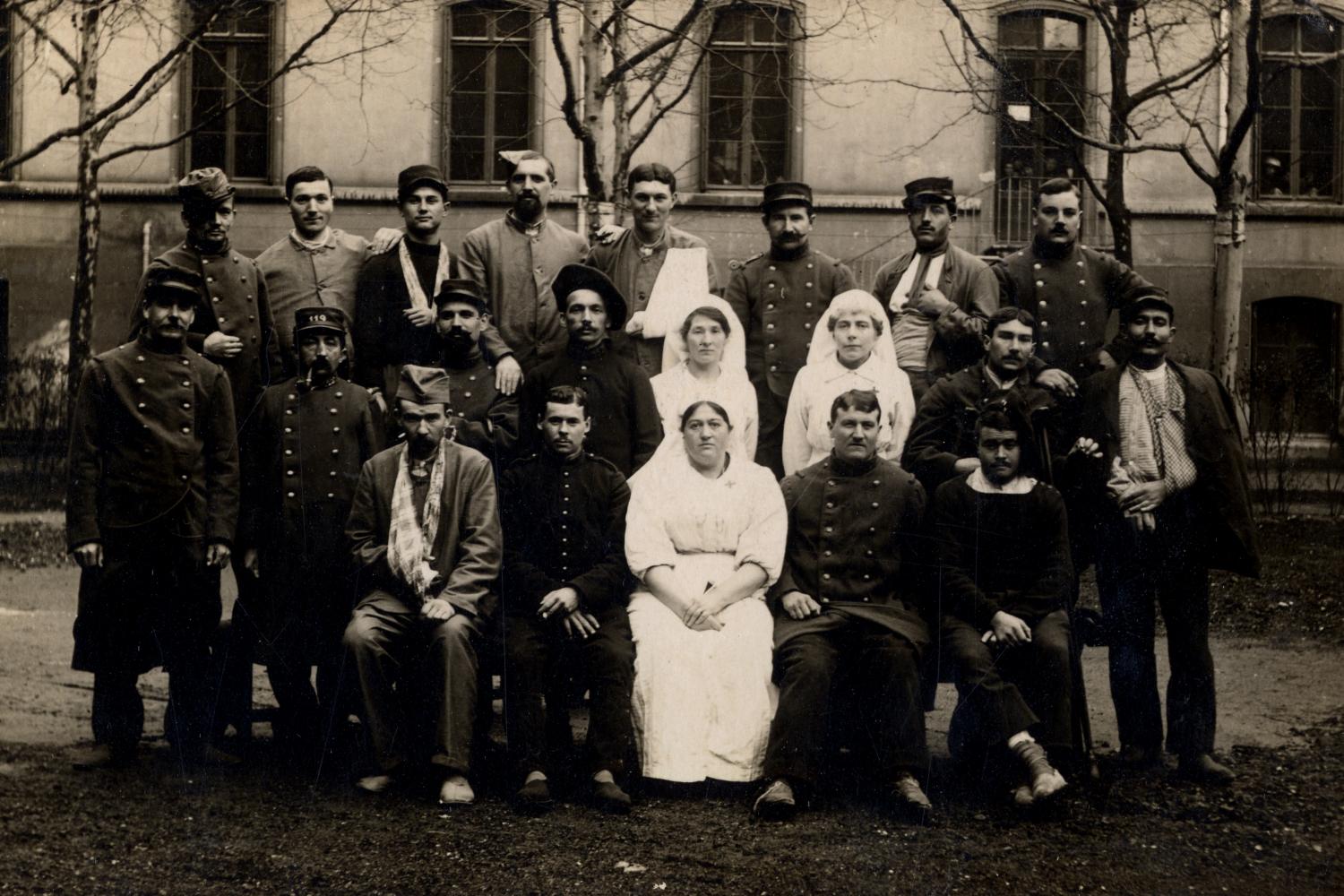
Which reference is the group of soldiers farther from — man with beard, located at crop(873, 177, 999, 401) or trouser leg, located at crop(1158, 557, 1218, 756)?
man with beard, located at crop(873, 177, 999, 401)

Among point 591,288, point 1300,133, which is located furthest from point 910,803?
point 1300,133

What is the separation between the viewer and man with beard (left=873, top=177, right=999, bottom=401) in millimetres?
6586

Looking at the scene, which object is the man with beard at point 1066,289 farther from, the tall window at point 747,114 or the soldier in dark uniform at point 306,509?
the tall window at point 747,114

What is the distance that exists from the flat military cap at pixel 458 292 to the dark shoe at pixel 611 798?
216 cm

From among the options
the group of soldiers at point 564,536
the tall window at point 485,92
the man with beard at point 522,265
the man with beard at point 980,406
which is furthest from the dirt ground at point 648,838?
the tall window at point 485,92

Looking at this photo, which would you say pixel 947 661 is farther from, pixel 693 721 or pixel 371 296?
pixel 371 296

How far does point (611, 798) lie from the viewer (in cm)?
516

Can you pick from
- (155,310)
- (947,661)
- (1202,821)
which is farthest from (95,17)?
(1202,821)

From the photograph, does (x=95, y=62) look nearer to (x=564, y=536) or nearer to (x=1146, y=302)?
(x=564, y=536)

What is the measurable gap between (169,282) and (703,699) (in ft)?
8.28

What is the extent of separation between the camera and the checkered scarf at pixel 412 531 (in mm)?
5516

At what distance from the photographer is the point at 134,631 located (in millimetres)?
5570

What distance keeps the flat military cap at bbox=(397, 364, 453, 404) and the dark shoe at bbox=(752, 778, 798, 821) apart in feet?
6.34

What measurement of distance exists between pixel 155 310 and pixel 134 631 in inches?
47.7
